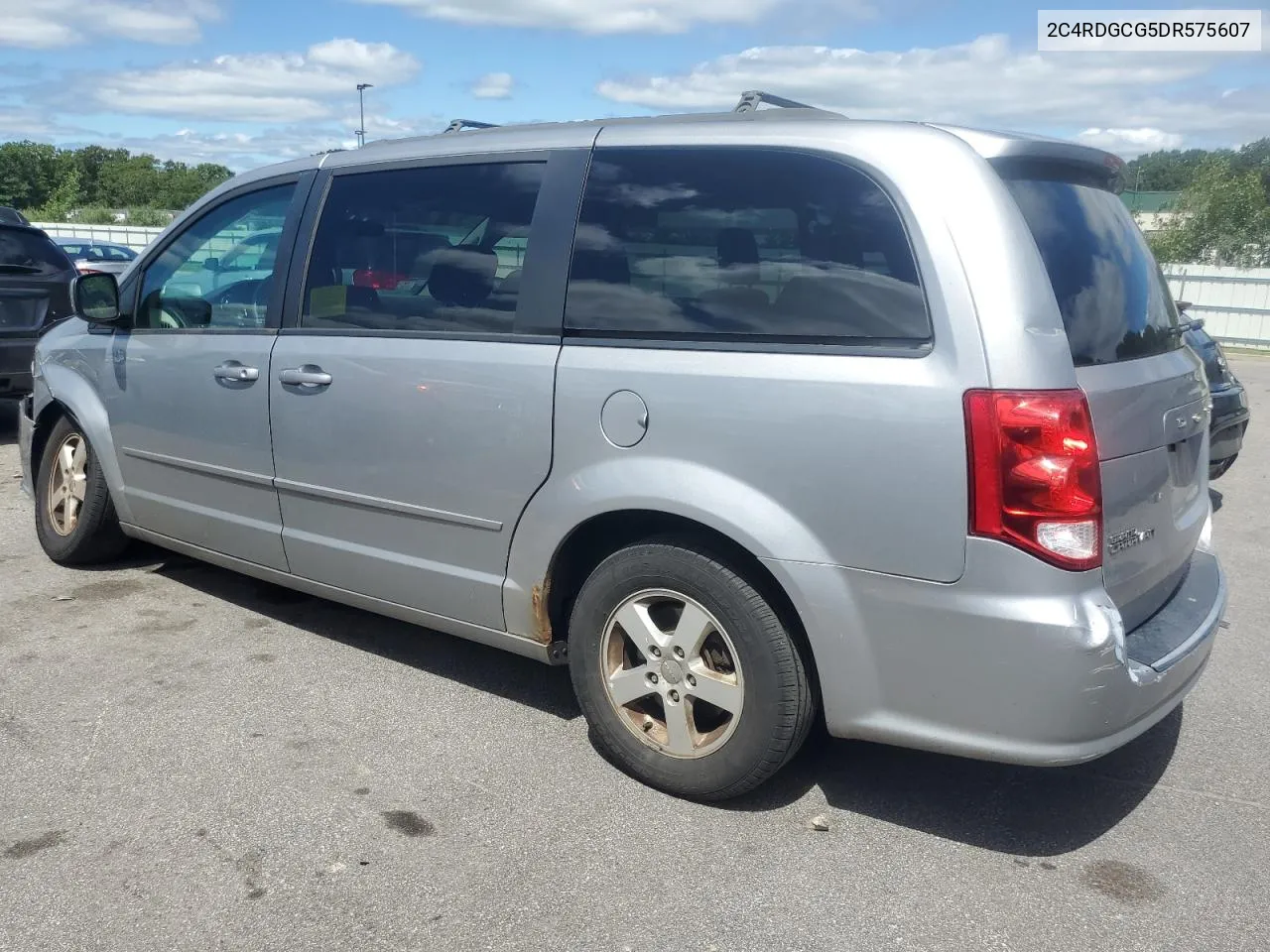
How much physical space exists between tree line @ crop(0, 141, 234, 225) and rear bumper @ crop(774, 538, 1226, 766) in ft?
200

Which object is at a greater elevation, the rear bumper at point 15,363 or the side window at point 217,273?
the side window at point 217,273

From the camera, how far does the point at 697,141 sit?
10.8ft

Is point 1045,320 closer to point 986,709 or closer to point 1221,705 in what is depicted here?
point 986,709

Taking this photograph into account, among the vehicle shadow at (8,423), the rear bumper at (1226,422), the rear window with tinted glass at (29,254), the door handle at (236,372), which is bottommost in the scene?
the vehicle shadow at (8,423)

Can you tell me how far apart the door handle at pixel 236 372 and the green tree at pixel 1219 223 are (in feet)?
95.7

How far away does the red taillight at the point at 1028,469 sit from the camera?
2713 millimetres

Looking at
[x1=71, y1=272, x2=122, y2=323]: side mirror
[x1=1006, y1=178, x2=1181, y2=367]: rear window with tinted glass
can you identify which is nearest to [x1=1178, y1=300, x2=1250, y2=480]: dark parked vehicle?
[x1=1006, y1=178, x2=1181, y2=367]: rear window with tinted glass

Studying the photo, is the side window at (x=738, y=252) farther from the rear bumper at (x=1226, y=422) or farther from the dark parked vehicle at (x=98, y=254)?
the dark parked vehicle at (x=98, y=254)

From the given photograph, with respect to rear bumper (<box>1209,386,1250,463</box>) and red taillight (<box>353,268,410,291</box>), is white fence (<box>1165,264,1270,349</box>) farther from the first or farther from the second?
red taillight (<box>353,268,410,291</box>)

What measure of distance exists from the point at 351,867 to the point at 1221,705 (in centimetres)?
306

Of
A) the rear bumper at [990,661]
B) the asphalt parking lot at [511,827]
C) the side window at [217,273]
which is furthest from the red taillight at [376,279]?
the rear bumper at [990,661]

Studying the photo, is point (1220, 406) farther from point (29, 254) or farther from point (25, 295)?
point (29, 254)

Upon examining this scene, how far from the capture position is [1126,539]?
294 cm

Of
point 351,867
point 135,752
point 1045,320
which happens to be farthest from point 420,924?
point 1045,320
